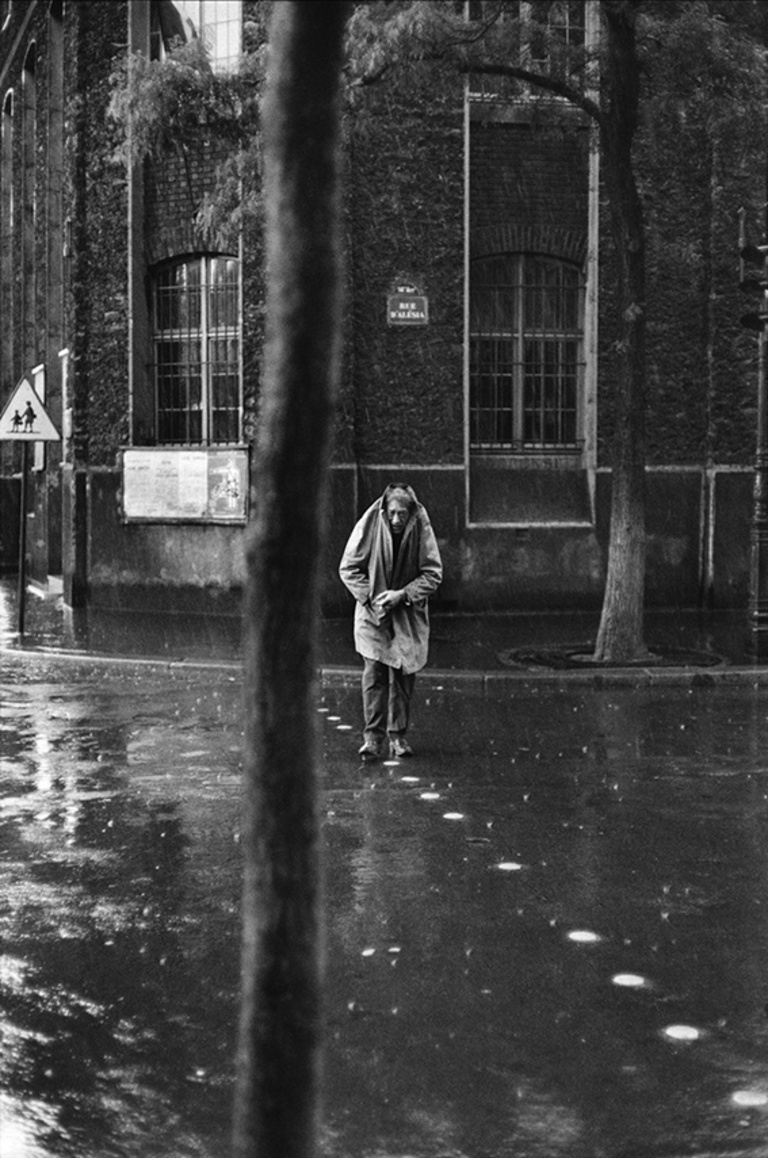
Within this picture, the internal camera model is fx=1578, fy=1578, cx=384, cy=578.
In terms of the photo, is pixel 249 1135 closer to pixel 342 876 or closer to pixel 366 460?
pixel 342 876

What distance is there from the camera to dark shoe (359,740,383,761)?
942 cm

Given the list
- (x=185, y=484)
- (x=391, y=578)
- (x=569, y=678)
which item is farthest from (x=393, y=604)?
(x=185, y=484)

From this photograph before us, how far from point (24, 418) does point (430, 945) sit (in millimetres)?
11721

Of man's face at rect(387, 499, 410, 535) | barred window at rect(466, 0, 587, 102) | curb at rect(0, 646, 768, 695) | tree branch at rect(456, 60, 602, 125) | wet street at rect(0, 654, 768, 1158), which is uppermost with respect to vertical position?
barred window at rect(466, 0, 587, 102)

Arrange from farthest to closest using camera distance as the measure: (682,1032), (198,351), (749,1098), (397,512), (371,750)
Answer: (198,351) → (397,512) → (371,750) → (682,1032) → (749,1098)

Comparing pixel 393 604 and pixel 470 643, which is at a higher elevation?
pixel 393 604

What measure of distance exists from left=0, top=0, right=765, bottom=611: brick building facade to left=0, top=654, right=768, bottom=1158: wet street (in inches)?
333

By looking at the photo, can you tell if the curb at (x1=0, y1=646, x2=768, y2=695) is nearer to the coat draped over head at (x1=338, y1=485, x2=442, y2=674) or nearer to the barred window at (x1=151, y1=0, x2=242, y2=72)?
the coat draped over head at (x1=338, y1=485, x2=442, y2=674)

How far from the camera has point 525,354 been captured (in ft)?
62.9

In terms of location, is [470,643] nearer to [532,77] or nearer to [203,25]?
[532,77]

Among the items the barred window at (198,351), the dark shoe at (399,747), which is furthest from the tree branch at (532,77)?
the dark shoe at (399,747)

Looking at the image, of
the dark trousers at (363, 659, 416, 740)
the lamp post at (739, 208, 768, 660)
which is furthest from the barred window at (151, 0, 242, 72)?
the dark trousers at (363, 659, 416, 740)

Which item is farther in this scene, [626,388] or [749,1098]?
[626,388]

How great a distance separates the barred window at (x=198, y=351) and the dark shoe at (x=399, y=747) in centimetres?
990
